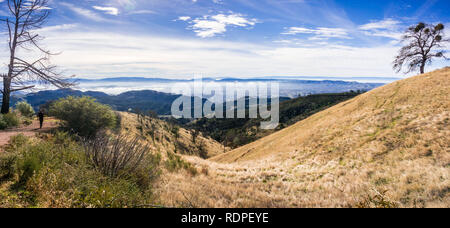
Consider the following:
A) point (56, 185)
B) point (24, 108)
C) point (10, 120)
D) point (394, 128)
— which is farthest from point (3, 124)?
point (394, 128)

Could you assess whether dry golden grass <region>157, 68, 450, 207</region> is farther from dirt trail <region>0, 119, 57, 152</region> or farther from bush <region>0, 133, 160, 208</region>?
dirt trail <region>0, 119, 57, 152</region>

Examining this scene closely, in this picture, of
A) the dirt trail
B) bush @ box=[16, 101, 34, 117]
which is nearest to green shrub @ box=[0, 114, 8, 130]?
the dirt trail

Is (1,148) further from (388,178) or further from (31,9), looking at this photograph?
(388,178)

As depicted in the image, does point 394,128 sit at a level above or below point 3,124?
below

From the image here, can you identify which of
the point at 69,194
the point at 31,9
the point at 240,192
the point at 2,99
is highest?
the point at 31,9

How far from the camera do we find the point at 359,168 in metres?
11.0

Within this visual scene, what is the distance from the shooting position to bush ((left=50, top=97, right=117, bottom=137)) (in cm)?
1430

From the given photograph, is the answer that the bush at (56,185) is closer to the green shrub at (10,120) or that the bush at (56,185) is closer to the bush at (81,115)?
the bush at (81,115)

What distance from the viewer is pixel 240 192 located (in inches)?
312

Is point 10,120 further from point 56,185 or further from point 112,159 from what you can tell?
point 56,185

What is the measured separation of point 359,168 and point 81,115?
60.7 ft

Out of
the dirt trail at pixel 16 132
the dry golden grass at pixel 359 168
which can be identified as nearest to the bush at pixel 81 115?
the dirt trail at pixel 16 132

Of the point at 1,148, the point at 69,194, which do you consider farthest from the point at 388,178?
the point at 1,148
